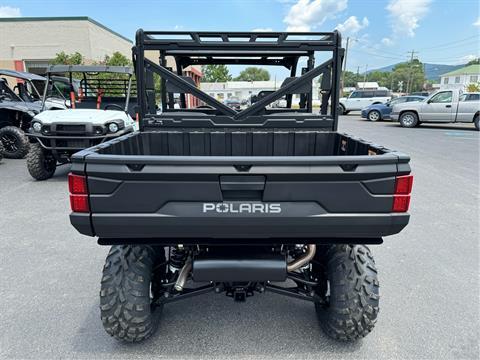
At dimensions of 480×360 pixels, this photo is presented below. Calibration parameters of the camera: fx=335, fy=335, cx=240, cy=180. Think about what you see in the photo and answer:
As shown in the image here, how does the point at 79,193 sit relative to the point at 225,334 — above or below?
above

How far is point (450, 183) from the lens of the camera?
6551 millimetres

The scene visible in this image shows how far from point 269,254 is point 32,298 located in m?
2.14

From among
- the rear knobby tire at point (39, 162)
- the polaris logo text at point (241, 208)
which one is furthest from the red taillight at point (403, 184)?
the rear knobby tire at point (39, 162)

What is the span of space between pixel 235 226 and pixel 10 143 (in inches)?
346

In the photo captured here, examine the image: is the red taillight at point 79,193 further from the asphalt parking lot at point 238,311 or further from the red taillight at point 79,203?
the asphalt parking lot at point 238,311

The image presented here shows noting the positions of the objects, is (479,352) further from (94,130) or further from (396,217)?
(94,130)

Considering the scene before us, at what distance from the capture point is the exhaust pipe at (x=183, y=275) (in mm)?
2195

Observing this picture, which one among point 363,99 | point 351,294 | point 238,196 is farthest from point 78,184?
point 363,99

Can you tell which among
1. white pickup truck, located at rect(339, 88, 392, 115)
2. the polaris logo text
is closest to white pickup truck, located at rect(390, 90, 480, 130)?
white pickup truck, located at rect(339, 88, 392, 115)

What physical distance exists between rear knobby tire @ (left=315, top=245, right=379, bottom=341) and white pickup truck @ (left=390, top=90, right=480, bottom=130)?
16.3 m

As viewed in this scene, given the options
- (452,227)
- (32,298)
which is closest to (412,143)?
(452,227)

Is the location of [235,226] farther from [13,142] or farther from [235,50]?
[13,142]

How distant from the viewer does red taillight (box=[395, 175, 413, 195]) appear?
1.80m

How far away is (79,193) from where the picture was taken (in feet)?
5.84
